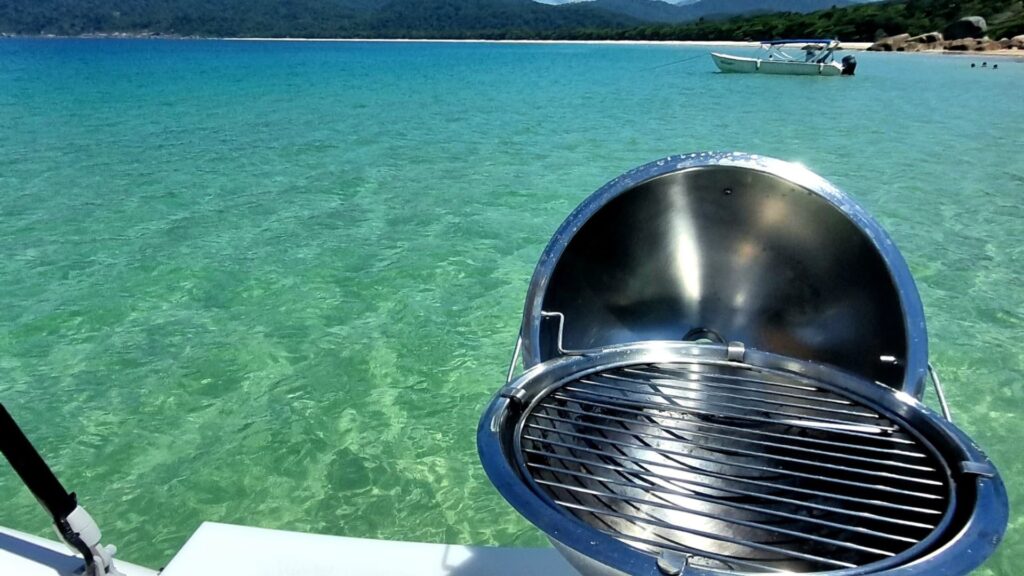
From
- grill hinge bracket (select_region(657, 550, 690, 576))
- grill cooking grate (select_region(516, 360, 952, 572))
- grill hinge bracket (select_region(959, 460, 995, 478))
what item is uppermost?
grill hinge bracket (select_region(657, 550, 690, 576))

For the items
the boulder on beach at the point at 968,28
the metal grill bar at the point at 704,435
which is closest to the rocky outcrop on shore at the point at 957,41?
the boulder on beach at the point at 968,28

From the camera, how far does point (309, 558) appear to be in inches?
62.4

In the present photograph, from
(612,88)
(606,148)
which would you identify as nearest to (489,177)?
(606,148)

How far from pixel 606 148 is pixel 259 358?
705 centimetres

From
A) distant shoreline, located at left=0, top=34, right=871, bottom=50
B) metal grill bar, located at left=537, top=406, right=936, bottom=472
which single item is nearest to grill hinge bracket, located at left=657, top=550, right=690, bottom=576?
metal grill bar, located at left=537, top=406, right=936, bottom=472

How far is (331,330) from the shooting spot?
154 inches

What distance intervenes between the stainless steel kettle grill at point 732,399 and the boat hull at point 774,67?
22.9 metres

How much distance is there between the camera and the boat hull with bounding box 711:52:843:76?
2206 centimetres

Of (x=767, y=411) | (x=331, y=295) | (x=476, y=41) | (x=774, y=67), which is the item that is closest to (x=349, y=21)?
(x=476, y=41)

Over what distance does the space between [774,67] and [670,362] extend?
24.7 m

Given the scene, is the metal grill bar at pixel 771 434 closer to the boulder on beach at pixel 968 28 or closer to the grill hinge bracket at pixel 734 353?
the grill hinge bracket at pixel 734 353

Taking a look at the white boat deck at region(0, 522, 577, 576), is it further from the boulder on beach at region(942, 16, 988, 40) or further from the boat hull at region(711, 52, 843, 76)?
the boulder on beach at region(942, 16, 988, 40)

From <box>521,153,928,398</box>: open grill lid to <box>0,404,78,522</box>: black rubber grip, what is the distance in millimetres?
997

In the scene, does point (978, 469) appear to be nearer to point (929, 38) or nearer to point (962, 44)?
point (962, 44)
